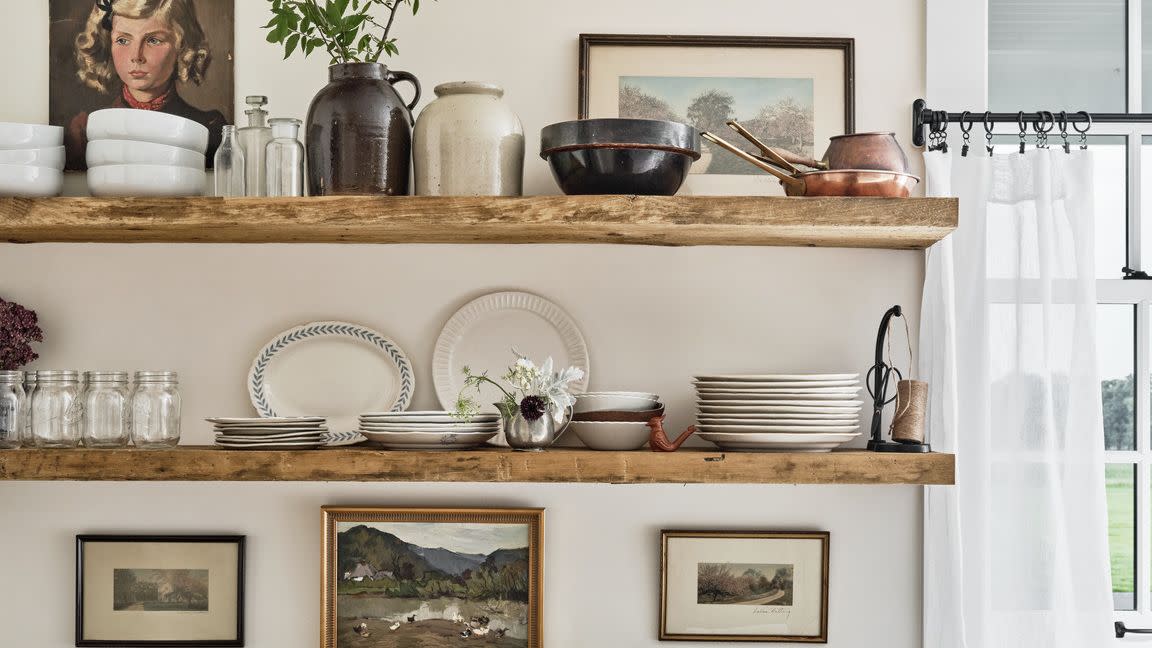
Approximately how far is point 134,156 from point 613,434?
94 cm

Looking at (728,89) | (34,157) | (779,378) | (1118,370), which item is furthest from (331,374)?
(1118,370)

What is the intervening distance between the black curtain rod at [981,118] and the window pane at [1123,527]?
0.72 meters

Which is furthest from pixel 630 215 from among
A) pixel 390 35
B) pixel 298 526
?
pixel 298 526

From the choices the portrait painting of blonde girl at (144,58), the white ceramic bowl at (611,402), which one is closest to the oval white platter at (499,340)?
the white ceramic bowl at (611,402)

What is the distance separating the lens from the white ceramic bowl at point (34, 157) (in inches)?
65.2

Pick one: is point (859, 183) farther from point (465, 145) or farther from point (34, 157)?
point (34, 157)

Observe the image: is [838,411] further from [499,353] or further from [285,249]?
[285,249]

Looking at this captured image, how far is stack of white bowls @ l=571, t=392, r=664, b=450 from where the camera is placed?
5.46 feet

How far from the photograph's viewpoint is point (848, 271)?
1.89 meters

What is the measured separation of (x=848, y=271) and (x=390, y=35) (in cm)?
101

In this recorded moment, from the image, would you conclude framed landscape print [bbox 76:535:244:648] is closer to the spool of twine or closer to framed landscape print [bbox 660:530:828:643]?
framed landscape print [bbox 660:530:828:643]

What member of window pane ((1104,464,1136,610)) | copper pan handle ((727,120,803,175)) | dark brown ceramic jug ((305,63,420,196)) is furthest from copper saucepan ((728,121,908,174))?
window pane ((1104,464,1136,610))

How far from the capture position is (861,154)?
64.4 inches

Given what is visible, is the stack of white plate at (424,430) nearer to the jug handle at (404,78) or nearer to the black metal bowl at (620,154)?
the black metal bowl at (620,154)
